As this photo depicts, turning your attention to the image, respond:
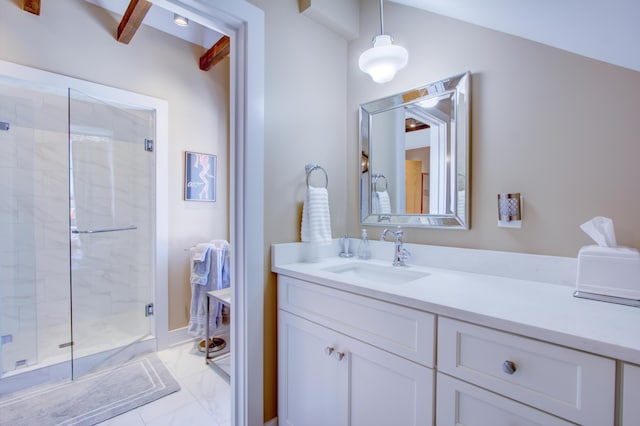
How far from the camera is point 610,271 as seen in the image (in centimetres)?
93

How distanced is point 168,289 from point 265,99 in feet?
6.09

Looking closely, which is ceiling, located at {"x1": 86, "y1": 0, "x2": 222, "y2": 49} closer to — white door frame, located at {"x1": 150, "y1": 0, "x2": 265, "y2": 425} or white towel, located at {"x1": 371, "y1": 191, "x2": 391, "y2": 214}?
white door frame, located at {"x1": 150, "y1": 0, "x2": 265, "y2": 425}

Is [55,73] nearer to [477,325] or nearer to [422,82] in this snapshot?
[422,82]

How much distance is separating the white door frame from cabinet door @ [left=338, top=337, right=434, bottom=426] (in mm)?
482

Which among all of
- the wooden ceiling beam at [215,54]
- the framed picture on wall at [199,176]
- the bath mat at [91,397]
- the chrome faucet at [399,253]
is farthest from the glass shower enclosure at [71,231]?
the chrome faucet at [399,253]

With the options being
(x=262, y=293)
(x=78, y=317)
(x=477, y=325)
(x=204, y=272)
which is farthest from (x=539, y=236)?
(x=78, y=317)

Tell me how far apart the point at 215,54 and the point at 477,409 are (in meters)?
2.87

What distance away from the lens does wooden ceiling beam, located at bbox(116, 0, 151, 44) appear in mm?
1873

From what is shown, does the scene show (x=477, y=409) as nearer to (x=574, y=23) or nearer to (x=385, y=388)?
(x=385, y=388)

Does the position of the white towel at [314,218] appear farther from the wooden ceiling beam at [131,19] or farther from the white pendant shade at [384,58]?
the wooden ceiling beam at [131,19]

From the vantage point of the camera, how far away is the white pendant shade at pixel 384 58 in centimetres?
140

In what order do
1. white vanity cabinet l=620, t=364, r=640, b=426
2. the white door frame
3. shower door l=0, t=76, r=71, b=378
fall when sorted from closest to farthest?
white vanity cabinet l=620, t=364, r=640, b=426
the white door frame
shower door l=0, t=76, r=71, b=378

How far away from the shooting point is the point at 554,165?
3.83 ft

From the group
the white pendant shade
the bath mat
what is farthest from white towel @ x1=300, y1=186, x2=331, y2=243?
the bath mat
